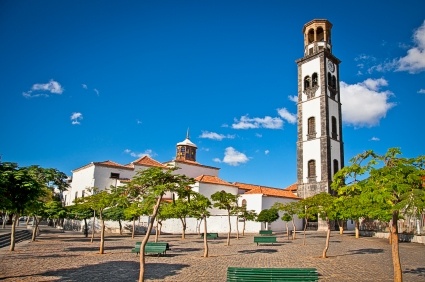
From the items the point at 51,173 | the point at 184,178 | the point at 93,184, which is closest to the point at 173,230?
the point at 93,184

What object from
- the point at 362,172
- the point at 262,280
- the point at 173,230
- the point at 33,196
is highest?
the point at 362,172

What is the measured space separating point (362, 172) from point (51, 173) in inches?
2069

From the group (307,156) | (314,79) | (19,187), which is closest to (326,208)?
(19,187)

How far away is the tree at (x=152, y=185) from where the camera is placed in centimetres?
911

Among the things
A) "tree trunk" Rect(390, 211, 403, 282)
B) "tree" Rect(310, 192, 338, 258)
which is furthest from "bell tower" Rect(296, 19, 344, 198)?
"tree trunk" Rect(390, 211, 403, 282)

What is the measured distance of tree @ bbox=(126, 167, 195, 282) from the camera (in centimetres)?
911

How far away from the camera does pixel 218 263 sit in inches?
584

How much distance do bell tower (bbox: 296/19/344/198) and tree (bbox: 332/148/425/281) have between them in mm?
35134

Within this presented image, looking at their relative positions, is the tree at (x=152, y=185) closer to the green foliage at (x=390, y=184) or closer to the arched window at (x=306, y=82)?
the green foliage at (x=390, y=184)

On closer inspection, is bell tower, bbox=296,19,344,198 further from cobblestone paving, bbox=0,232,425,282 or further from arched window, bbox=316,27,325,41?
cobblestone paving, bbox=0,232,425,282

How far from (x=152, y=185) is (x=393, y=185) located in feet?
22.1

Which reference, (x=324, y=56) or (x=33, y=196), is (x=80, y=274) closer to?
(x=33, y=196)

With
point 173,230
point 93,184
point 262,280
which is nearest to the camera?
point 262,280

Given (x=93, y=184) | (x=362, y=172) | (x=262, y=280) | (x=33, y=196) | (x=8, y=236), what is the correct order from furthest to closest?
(x=93, y=184)
(x=8, y=236)
(x=33, y=196)
(x=362, y=172)
(x=262, y=280)
